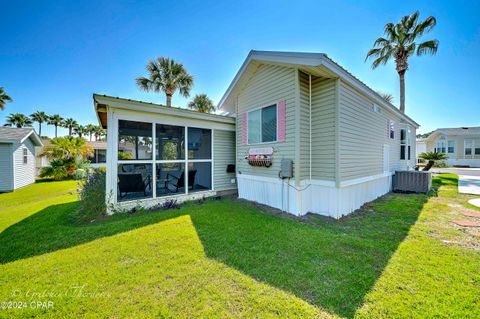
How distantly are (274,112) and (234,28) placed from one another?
5184 mm

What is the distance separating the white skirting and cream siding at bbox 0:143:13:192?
46.7ft

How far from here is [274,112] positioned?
6.11 m

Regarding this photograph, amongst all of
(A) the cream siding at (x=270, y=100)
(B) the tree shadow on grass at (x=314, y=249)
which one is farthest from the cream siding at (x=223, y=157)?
(B) the tree shadow on grass at (x=314, y=249)

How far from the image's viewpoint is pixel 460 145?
23.2m

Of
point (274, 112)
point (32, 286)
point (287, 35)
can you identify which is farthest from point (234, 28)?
point (32, 286)

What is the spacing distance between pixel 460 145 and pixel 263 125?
31.6 m

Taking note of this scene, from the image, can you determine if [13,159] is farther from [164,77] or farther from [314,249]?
[314,249]

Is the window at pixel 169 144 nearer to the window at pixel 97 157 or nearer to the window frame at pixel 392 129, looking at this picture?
the window frame at pixel 392 129

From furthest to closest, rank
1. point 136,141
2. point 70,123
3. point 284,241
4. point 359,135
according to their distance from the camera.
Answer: point 70,123 < point 136,141 < point 359,135 < point 284,241

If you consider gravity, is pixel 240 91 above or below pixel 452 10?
below

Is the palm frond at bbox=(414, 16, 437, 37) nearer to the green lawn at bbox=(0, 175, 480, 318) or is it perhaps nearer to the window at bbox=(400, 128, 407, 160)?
the window at bbox=(400, 128, 407, 160)

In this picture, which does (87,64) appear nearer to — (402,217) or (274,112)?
(274,112)

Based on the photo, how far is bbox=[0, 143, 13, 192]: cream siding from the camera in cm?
1052

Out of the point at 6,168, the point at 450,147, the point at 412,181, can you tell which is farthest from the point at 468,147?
the point at 6,168
